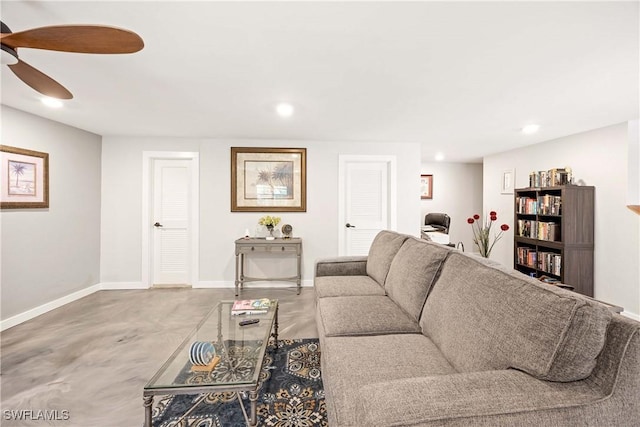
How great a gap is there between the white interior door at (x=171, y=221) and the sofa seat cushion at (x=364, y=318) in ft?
10.2

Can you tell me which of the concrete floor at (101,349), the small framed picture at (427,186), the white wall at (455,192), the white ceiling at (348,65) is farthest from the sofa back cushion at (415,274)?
the white wall at (455,192)

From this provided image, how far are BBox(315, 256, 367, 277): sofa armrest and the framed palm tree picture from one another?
1512mm

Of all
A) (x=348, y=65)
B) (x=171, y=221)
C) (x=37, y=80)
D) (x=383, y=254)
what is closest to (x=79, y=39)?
(x=37, y=80)

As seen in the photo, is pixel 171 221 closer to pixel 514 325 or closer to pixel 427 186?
pixel 514 325

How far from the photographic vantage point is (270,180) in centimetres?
432

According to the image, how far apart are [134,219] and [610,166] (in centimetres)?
647

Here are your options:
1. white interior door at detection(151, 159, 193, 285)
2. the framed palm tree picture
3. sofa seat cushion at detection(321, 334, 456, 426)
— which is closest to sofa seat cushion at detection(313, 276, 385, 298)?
sofa seat cushion at detection(321, 334, 456, 426)

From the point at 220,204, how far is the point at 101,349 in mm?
2324

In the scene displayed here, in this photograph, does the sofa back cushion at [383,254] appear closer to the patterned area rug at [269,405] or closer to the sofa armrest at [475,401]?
the patterned area rug at [269,405]

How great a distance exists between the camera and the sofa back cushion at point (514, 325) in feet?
2.85

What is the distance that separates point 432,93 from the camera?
8.22 feet

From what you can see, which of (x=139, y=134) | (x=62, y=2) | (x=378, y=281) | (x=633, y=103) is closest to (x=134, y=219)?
(x=139, y=134)

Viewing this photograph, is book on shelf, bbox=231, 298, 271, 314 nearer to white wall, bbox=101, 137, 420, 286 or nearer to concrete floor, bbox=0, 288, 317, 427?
concrete floor, bbox=0, 288, 317, 427

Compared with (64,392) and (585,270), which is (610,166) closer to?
(585,270)
